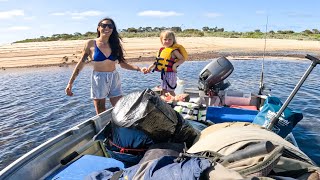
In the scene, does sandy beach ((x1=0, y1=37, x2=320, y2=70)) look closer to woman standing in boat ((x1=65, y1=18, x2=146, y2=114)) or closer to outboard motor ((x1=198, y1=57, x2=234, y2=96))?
outboard motor ((x1=198, y1=57, x2=234, y2=96))

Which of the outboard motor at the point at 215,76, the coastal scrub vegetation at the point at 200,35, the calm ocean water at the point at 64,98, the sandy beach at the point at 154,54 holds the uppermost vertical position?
the coastal scrub vegetation at the point at 200,35

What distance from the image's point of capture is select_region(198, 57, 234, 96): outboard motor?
20.5ft

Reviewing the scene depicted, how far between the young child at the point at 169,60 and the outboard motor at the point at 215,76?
633 mm

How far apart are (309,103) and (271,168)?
7.95 m

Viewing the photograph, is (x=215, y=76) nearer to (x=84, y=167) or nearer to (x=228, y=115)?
(x=228, y=115)

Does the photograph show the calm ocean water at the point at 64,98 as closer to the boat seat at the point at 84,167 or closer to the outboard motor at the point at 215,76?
the outboard motor at the point at 215,76

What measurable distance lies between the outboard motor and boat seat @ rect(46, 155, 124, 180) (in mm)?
3664

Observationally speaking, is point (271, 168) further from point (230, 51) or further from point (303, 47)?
point (303, 47)

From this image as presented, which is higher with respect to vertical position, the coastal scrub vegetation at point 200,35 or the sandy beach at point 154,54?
the coastal scrub vegetation at point 200,35

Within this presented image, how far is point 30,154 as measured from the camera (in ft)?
9.96

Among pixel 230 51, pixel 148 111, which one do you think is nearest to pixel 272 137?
pixel 148 111

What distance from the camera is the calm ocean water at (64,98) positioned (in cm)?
671

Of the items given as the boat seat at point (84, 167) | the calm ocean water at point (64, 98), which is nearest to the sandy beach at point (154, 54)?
the calm ocean water at point (64, 98)

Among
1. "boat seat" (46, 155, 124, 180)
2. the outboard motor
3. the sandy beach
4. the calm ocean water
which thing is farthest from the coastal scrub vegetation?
"boat seat" (46, 155, 124, 180)
